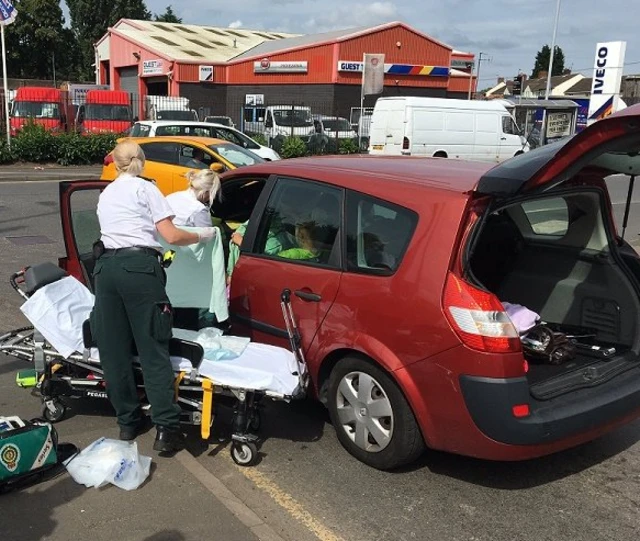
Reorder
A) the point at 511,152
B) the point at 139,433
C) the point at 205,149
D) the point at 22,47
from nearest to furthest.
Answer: the point at 139,433 → the point at 205,149 → the point at 511,152 → the point at 22,47

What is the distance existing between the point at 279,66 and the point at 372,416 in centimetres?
3655

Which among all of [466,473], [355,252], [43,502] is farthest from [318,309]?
[43,502]

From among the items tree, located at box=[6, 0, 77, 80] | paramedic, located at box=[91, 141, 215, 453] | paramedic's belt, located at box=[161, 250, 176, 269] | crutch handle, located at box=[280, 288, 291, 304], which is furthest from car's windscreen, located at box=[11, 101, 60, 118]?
tree, located at box=[6, 0, 77, 80]

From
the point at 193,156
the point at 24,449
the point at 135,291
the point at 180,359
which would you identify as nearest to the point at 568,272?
the point at 180,359

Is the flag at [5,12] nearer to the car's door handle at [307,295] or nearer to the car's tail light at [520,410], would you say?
the car's door handle at [307,295]

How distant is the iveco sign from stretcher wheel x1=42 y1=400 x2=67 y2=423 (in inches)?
1387

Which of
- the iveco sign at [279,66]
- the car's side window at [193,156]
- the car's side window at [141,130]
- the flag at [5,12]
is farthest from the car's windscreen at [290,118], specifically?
the car's side window at [193,156]

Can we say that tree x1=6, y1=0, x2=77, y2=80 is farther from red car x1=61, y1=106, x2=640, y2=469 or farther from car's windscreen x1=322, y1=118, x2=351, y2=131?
red car x1=61, y1=106, x2=640, y2=469

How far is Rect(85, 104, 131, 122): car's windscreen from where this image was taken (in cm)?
2567

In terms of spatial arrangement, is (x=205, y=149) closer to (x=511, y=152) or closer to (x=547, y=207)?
(x=547, y=207)

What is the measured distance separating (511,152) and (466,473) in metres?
21.7

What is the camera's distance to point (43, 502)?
302 centimetres

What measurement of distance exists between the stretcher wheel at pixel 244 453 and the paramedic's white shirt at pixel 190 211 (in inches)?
63.0

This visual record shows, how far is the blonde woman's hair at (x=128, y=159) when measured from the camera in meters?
3.49
